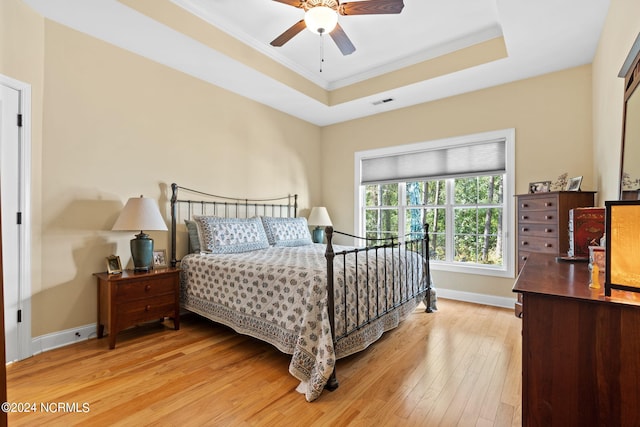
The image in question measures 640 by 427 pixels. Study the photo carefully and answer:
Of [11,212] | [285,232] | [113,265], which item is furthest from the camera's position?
[285,232]

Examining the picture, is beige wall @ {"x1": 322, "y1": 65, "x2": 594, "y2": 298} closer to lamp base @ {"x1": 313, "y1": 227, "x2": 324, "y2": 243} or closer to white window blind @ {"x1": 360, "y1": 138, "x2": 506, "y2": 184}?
white window blind @ {"x1": 360, "y1": 138, "x2": 506, "y2": 184}

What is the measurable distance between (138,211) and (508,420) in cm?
Answer: 303

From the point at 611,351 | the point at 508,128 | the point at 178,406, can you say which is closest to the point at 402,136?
the point at 508,128

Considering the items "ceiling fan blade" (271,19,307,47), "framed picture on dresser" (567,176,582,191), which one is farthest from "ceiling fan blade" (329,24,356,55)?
"framed picture on dresser" (567,176,582,191)

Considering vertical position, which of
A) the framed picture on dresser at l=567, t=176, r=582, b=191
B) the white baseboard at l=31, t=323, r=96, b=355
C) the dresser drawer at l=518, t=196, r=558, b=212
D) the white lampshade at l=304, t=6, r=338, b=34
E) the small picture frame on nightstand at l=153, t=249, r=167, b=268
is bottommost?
the white baseboard at l=31, t=323, r=96, b=355

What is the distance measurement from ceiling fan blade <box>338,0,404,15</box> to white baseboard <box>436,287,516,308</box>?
3.29 m

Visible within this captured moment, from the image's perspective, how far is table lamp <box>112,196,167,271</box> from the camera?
265 centimetres

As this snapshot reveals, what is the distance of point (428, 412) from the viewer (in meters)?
1.75

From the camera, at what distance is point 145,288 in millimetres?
2707

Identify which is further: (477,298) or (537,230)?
(477,298)

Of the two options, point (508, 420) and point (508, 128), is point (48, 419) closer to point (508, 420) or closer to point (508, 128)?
point (508, 420)

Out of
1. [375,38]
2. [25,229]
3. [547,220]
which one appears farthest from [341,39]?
[25,229]

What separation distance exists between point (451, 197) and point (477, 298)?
1333 millimetres

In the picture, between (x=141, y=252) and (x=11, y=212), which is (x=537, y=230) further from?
(x=11, y=212)
